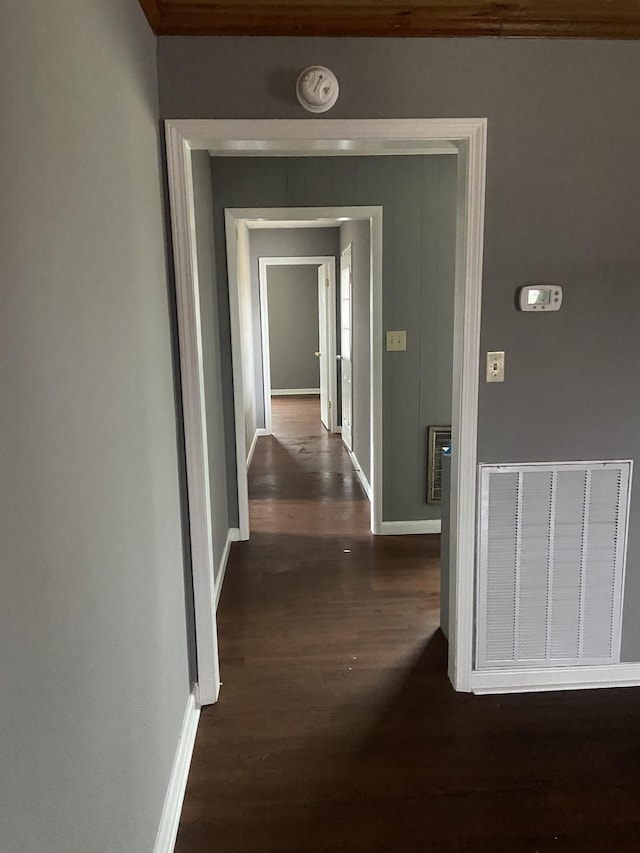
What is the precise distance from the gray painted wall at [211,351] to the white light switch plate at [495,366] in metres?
1.46

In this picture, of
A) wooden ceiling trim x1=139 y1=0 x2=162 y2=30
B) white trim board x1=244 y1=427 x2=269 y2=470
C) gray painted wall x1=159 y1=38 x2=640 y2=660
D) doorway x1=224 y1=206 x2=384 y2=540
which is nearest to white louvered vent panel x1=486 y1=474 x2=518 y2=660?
gray painted wall x1=159 y1=38 x2=640 y2=660

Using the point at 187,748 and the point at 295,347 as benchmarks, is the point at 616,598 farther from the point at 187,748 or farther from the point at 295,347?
the point at 295,347

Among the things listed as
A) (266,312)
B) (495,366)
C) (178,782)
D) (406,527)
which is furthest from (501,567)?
(266,312)

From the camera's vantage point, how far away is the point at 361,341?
189 inches

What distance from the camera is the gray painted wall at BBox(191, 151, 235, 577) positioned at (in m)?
3.04

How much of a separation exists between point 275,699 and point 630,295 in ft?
6.40

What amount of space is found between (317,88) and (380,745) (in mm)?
2130

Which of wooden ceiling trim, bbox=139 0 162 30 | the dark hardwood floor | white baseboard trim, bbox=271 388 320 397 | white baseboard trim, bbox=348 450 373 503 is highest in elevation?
wooden ceiling trim, bbox=139 0 162 30

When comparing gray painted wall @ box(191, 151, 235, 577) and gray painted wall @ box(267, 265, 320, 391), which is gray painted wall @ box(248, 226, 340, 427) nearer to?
gray painted wall @ box(267, 265, 320, 391)

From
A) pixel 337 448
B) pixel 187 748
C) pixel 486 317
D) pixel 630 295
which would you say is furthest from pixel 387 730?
pixel 337 448

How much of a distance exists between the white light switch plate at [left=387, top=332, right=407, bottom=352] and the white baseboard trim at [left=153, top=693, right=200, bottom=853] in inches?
87.8

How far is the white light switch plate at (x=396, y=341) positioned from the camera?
12.0 feet

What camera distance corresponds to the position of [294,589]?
3.22 meters

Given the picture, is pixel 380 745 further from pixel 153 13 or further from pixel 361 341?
pixel 361 341
